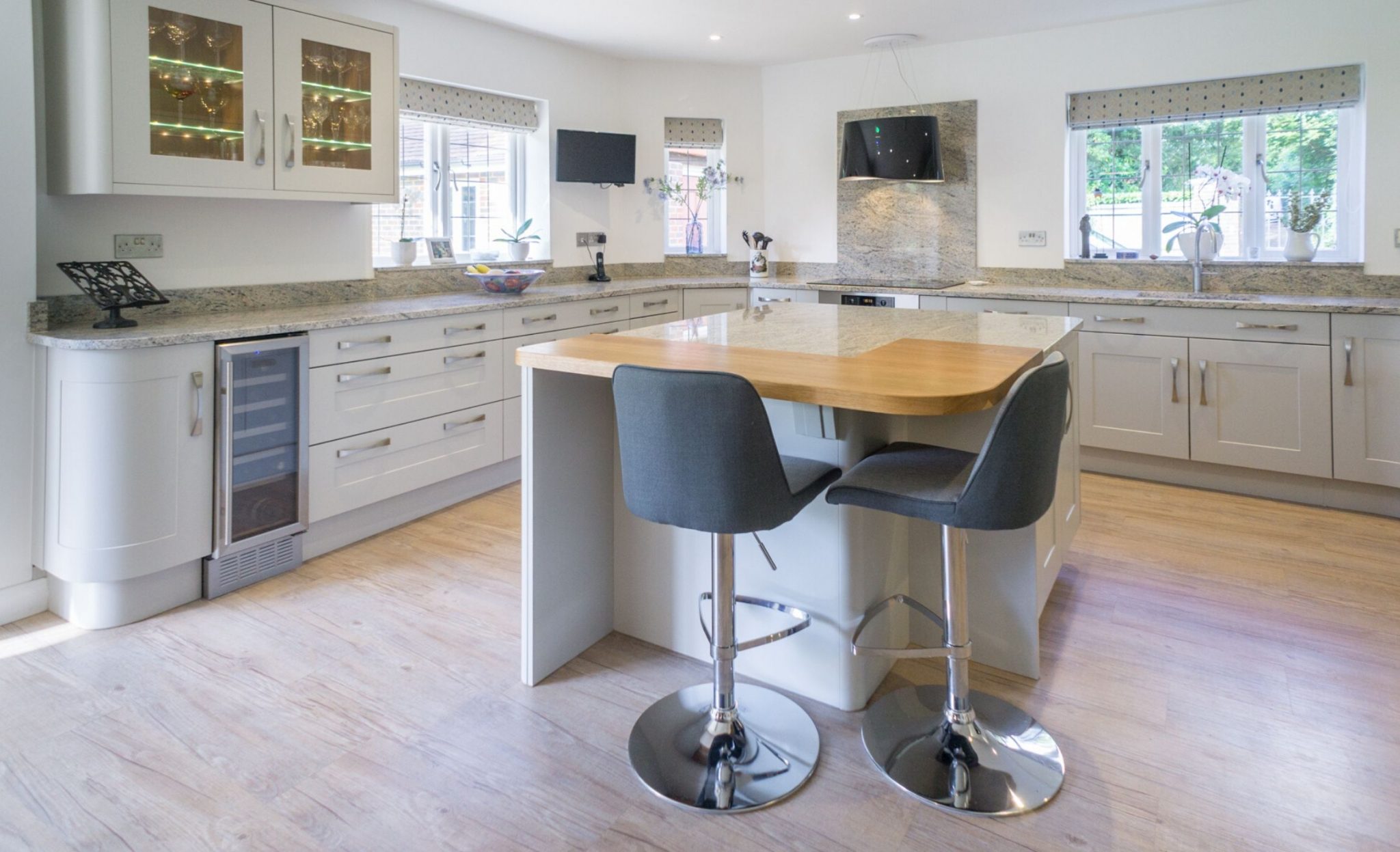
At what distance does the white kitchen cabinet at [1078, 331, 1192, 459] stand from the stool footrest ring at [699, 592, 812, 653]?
8.80ft

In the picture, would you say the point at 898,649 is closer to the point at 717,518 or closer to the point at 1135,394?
the point at 717,518

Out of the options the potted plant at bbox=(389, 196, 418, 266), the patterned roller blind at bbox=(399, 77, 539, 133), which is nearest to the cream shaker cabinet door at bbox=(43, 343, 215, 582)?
the potted plant at bbox=(389, 196, 418, 266)

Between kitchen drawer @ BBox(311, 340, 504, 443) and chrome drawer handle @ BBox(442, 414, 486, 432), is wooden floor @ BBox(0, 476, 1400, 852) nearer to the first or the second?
kitchen drawer @ BBox(311, 340, 504, 443)

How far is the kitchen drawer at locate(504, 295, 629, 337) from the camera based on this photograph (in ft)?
13.2

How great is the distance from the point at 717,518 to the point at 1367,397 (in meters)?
3.34

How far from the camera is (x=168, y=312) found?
3.13 meters

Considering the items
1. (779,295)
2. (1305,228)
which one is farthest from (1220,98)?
(779,295)

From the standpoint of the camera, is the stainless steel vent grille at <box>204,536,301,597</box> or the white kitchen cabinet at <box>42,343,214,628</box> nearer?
the white kitchen cabinet at <box>42,343,214,628</box>

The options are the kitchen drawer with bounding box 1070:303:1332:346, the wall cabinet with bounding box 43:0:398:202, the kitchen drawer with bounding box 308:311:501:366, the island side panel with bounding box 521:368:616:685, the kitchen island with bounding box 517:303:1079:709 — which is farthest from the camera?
the kitchen drawer with bounding box 1070:303:1332:346

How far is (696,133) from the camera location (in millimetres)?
5621

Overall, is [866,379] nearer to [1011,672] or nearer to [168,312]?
[1011,672]

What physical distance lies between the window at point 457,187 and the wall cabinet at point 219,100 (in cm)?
73

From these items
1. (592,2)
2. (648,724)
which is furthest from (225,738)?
(592,2)

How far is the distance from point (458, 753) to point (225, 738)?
57 centimetres
